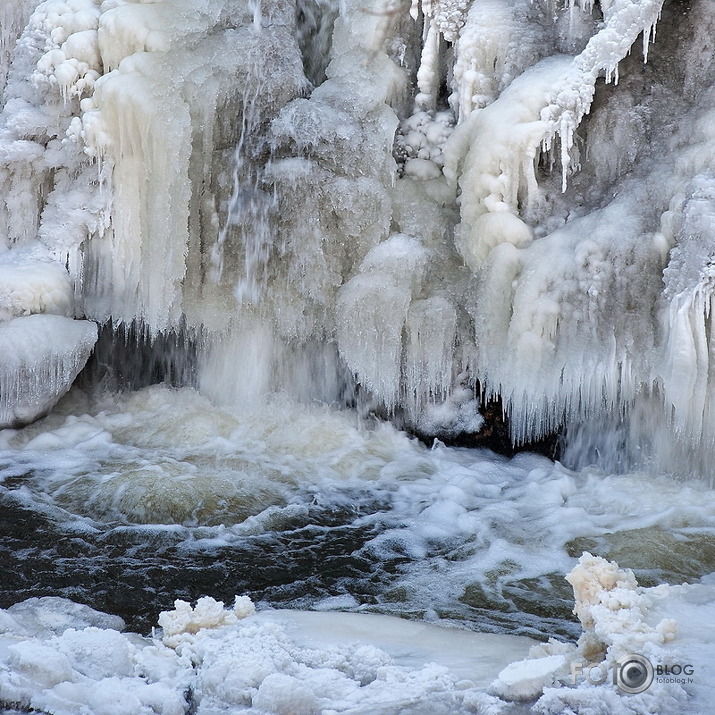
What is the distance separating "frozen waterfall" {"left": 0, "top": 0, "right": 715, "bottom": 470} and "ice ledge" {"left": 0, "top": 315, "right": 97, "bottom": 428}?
19mm

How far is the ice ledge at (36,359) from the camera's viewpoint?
6.91 m

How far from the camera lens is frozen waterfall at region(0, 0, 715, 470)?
6.58 metres

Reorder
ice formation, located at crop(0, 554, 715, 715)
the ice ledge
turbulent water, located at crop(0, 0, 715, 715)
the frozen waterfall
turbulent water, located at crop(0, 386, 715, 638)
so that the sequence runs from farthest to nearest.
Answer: the ice ledge < the frozen waterfall < turbulent water, located at crop(0, 0, 715, 715) < turbulent water, located at crop(0, 386, 715, 638) < ice formation, located at crop(0, 554, 715, 715)

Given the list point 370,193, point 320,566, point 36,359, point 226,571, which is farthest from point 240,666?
point 370,193

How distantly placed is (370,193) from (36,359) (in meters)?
3.10

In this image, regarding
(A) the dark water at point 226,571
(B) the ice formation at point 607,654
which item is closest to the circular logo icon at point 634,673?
(B) the ice formation at point 607,654

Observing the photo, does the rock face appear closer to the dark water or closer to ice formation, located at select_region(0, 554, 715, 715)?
the dark water

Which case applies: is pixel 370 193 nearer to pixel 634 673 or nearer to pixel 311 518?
pixel 311 518

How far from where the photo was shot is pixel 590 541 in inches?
210

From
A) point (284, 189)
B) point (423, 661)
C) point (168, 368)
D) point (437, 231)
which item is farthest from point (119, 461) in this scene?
point (423, 661)

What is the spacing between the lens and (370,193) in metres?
7.39

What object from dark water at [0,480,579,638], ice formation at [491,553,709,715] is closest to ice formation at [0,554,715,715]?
ice formation at [491,553,709,715]

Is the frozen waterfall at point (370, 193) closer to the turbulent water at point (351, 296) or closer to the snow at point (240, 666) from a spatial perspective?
the turbulent water at point (351, 296)

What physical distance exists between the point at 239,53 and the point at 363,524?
4.28m
